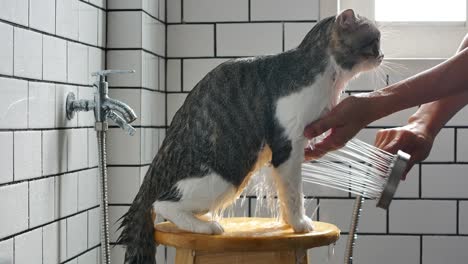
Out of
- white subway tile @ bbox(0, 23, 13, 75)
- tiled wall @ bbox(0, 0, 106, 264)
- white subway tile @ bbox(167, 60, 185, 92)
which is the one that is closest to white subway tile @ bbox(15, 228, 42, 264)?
tiled wall @ bbox(0, 0, 106, 264)

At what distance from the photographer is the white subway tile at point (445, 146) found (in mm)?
1674

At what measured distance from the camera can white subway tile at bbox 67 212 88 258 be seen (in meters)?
1.30

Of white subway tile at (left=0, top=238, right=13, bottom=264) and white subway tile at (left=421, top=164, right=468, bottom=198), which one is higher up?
white subway tile at (left=421, top=164, right=468, bottom=198)

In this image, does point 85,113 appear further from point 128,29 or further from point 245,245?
point 245,245

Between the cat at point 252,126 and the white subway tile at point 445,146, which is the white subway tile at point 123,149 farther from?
the white subway tile at point 445,146

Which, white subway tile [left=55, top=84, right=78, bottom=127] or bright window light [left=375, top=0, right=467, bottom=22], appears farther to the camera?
bright window light [left=375, top=0, right=467, bottom=22]

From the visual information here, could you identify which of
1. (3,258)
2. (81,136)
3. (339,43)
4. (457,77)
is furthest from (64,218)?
(457,77)

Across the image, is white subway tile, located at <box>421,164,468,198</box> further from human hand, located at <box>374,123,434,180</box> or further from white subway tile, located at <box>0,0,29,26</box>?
white subway tile, located at <box>0,0,29,26</box>

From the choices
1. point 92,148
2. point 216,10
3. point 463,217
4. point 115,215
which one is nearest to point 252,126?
point 92,148

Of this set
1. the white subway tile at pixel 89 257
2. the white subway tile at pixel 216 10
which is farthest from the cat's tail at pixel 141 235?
the white subway tile at pixel 216 10

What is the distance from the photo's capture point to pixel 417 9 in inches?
70.6

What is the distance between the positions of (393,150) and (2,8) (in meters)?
0.61

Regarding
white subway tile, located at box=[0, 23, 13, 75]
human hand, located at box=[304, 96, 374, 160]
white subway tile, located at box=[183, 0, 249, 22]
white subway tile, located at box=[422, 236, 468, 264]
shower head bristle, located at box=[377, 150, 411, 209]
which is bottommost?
white subway tile, located at box=[422, 236, 468, 264]

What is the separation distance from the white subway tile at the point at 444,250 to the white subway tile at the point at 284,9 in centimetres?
55
